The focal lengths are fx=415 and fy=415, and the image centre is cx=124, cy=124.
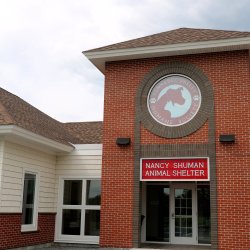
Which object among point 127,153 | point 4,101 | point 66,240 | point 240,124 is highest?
point 4,101

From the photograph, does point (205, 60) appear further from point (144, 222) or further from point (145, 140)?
point (144, 222)

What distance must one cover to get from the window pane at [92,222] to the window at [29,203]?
6.28ft

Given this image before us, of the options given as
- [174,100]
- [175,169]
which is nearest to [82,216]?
[175,169]

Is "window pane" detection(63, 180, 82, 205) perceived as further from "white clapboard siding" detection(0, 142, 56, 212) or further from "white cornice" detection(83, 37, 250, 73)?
"white cornice" detection(83, 37, 250, 73)

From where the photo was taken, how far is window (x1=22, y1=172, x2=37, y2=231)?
43.2ft

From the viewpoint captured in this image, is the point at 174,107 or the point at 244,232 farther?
the point at 174,107

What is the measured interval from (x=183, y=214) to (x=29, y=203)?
5.04 metres

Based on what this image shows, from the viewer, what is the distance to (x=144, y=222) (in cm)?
1409

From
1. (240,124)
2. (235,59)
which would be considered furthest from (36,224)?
(235,59)

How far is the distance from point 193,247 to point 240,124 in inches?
168

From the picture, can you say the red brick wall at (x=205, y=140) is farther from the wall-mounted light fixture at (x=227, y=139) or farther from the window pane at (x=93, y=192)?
the window pane at (x=93, y=192)

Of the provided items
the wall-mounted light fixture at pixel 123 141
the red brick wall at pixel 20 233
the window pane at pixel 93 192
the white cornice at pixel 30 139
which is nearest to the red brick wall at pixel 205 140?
the wall-mounted light fixture at pixel 123 141

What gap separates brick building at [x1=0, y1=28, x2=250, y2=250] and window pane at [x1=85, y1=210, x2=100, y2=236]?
1.53 m

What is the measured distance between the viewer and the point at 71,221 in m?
14.8
